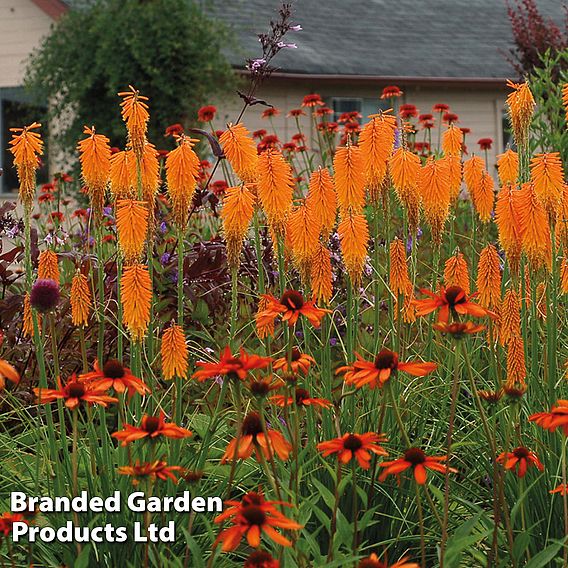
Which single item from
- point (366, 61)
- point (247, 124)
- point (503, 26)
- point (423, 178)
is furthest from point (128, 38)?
point (423, 178)

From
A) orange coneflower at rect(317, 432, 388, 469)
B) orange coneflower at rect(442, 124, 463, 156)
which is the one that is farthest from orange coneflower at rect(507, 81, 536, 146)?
orange coneflower at rect(317, 432, 388, 469)

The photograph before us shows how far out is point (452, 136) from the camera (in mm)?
4070

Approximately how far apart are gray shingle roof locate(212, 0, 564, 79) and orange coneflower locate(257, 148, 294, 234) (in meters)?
14.7

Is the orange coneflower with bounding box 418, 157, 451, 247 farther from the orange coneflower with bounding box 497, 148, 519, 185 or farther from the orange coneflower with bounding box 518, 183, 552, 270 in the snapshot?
the orange coneflower with bounding box 497, 148, 519, 185

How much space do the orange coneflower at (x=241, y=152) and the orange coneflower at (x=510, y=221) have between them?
769mm

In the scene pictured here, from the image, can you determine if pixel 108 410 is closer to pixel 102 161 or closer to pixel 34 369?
pixel 34 369

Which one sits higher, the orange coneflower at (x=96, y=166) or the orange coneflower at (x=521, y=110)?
the orange coneflower at (x=521, y=110)

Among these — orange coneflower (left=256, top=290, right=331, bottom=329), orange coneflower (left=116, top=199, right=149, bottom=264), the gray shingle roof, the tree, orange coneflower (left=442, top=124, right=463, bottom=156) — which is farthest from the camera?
the gray shingle roof

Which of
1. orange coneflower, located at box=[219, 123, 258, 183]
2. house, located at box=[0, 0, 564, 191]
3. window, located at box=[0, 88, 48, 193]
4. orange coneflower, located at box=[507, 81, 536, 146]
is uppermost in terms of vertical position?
orange coneflower, located at box=[507, 81, 536, 146]

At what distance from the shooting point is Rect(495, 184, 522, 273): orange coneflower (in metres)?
3.14

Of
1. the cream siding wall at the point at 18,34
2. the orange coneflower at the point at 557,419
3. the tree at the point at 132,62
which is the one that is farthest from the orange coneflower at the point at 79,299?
the cream siding wall at the point at 18,34

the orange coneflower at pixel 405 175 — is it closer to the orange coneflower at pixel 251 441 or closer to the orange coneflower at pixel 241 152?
the orange coneflower at pixel 241 152

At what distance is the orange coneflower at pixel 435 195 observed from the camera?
347 centimetres

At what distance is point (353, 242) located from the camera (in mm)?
3139
